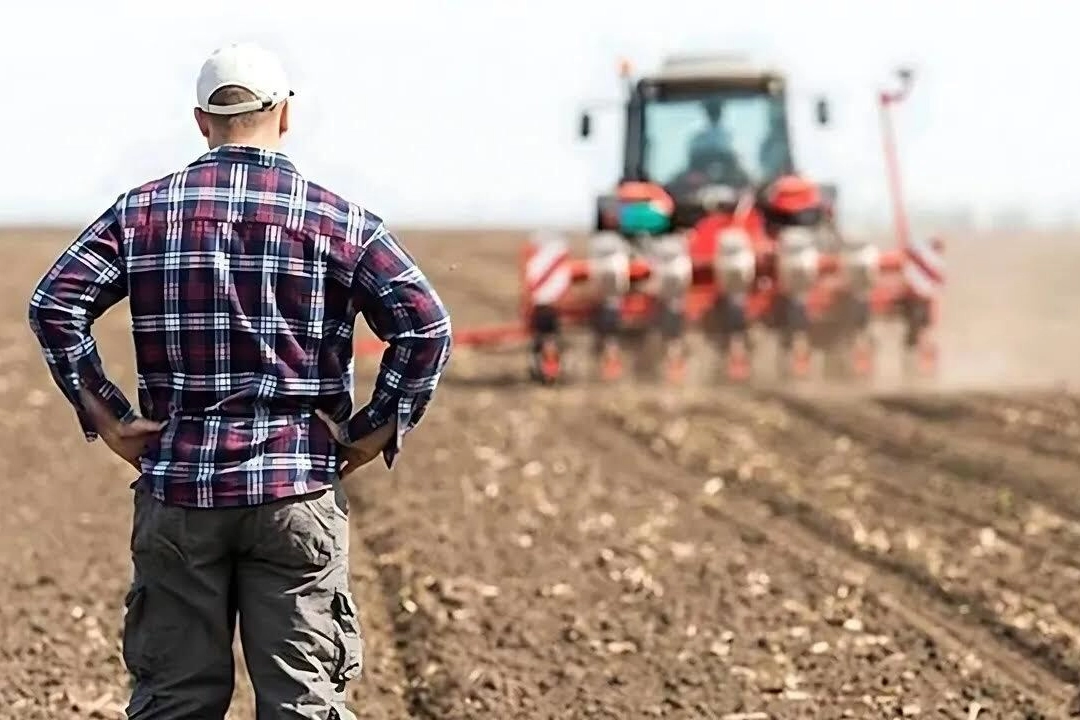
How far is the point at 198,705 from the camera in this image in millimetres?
3371

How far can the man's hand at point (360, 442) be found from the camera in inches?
133

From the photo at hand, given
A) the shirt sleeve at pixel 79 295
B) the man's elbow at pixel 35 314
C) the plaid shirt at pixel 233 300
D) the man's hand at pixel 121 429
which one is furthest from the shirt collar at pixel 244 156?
the man's hand at pixel 121 429

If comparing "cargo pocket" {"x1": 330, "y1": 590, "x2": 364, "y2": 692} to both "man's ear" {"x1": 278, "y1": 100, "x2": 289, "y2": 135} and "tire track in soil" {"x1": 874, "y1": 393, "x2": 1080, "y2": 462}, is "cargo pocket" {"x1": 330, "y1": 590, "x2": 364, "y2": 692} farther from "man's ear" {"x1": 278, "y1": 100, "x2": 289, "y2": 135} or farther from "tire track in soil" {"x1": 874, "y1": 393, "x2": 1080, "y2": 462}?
"tire track in soil" {"x1": 874, "y1": 393, "x2": 1080, "y2": 462}

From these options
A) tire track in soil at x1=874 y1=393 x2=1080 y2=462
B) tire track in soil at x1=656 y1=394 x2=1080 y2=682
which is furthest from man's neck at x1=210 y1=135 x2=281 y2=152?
tire track in soil at x1=874 y1=393 x2=1080 y2=462

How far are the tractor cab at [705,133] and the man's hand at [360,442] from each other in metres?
10.8

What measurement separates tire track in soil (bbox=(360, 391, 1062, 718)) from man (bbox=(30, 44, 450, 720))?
187cm

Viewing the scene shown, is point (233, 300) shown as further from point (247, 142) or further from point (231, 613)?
point (231, 613)

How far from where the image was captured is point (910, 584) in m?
6.77

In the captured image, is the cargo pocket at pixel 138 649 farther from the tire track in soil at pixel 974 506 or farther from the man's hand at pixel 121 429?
Answer: the tire track in soil at pixel 974 506

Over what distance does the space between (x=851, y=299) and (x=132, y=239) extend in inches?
408

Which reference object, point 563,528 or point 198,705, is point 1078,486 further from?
point 198,705

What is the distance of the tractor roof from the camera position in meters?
14.2

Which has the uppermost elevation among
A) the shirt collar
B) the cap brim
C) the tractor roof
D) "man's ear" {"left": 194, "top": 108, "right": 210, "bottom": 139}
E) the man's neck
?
the tractor roof

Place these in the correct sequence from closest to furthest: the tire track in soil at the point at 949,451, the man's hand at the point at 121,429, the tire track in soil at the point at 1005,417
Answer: the man's hand at the point at 121,429 < the tire track in soil at the point at 949,451 < the tire track in soil at the point at 1005,417
